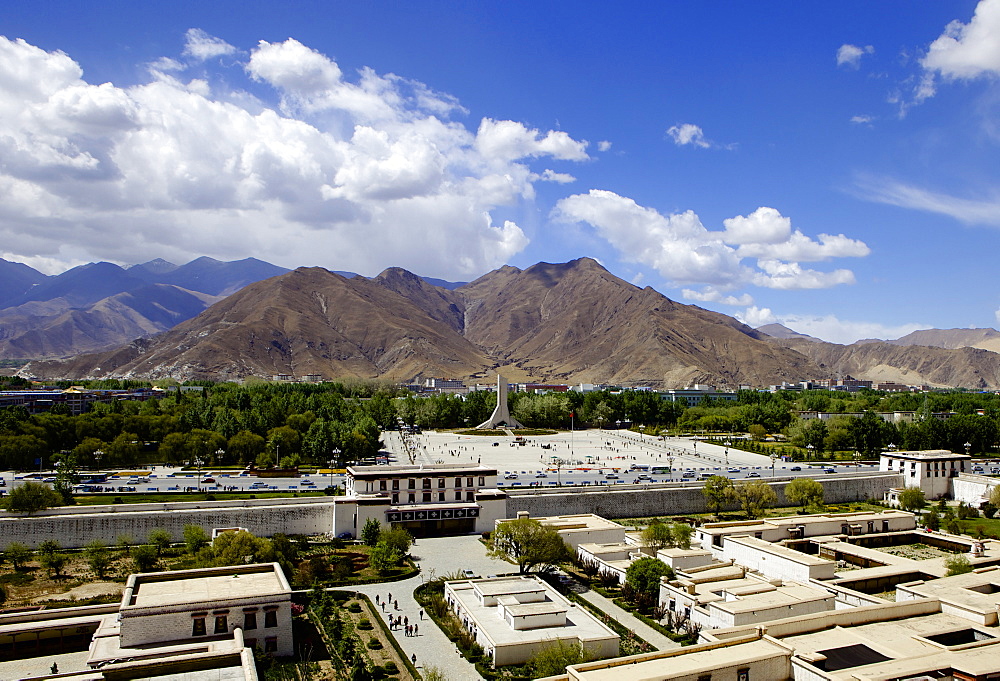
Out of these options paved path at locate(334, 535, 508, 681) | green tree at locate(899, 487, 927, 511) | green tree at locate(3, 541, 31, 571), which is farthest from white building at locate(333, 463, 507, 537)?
green tree at locate(899, 487, 927, 511)

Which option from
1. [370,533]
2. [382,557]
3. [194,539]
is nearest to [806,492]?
[370,533]

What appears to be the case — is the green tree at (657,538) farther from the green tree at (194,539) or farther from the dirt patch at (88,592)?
the dirt patch at (88,592)

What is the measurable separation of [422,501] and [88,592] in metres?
17.1

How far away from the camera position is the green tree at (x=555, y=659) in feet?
68.9

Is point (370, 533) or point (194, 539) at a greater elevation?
point (194, 539)

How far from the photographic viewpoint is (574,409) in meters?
106

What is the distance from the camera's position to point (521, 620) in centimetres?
2502

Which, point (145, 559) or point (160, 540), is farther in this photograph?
point (160, 540)

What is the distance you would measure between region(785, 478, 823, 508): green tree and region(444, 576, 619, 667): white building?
2496 cm

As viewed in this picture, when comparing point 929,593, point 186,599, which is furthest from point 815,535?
point 186,599

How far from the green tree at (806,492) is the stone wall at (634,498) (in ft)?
7.05

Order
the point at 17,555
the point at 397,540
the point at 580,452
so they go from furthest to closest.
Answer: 1. the point at 580,452
2. the point at 397,540
3. the point at 17,555

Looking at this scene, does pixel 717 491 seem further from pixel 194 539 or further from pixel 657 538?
pixel 194 539

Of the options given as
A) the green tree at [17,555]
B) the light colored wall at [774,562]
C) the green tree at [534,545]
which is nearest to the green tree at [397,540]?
the green tree at [534,545]
